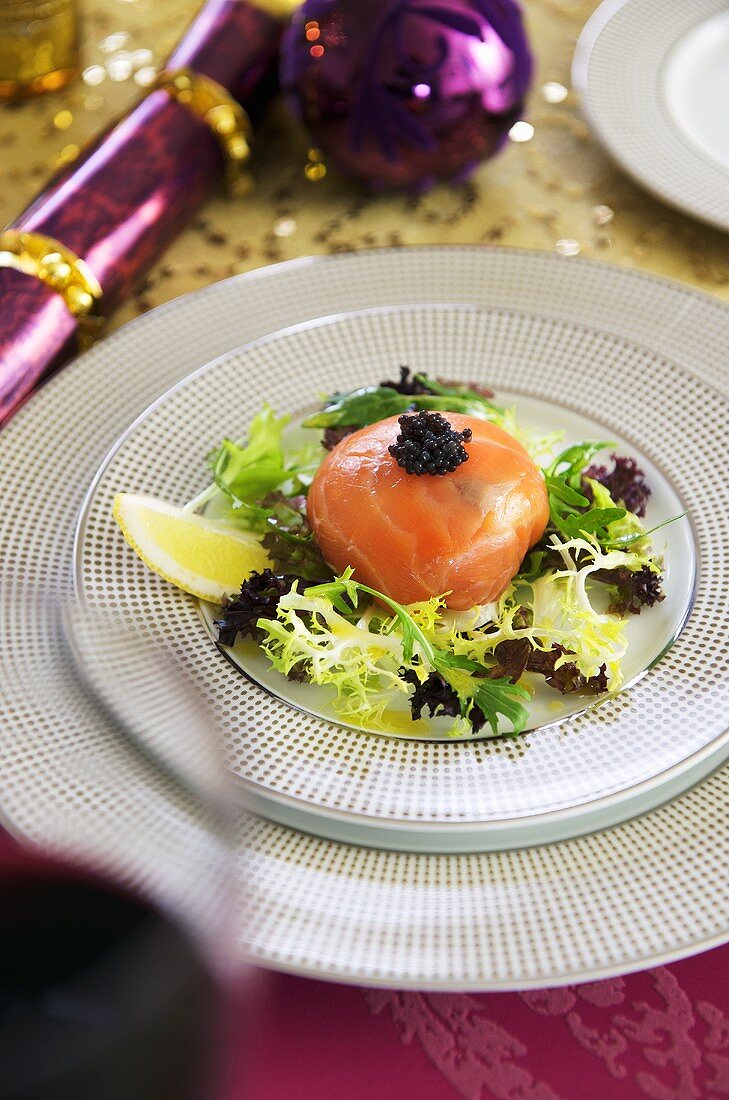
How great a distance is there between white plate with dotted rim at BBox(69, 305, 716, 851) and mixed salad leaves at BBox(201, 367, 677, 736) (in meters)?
0.04

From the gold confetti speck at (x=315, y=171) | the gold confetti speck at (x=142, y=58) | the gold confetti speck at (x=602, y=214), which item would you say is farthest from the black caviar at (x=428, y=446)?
the gold confetti speck at (x=142, y=58)

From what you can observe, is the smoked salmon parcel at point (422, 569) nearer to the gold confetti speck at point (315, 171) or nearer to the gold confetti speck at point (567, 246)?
the gold confetti speck at point (567, 246)

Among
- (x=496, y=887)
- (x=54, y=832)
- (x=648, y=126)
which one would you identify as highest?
(x=54, y=832)

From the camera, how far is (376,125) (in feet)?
8.14

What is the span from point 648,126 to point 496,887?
2.03 metres

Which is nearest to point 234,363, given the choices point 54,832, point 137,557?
point 137,557

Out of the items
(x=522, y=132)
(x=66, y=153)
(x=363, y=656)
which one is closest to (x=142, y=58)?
(x=66, y=153)

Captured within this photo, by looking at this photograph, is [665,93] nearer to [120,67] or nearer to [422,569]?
[120,67]

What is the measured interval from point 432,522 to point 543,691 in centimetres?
30

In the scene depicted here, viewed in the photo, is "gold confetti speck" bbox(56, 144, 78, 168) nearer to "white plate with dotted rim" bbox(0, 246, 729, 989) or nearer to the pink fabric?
"white plate with dotted rim" bbox(0, 246, 729, 989)

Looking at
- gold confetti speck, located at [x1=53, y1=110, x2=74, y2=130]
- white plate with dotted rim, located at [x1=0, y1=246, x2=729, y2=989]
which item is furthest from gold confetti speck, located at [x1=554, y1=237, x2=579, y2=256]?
gold confetti speck, located at [x1=53, y1=110, x2=74, y2=130]

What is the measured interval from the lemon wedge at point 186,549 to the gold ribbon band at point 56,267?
674mm

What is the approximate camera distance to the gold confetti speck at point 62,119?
3020 mm

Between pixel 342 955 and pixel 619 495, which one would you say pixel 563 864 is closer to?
pixel 342 955
